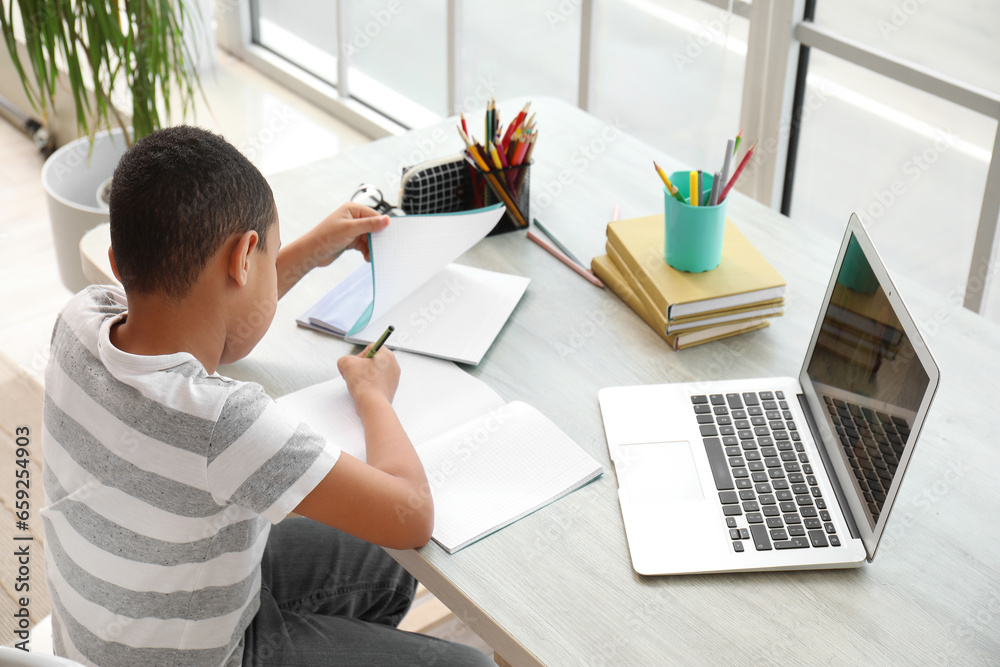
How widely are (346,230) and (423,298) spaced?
0.48ft

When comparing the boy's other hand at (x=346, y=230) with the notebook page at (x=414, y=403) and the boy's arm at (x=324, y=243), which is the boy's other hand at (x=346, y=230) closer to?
the boy's arm at (x=324, y=243)

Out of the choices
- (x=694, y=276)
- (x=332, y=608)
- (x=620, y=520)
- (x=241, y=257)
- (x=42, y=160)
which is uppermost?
(x=241, y=257)

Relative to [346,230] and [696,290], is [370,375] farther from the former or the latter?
[696,290]

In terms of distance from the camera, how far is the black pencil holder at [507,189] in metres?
1.49

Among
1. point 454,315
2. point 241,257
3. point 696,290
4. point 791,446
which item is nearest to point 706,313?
point 696,290

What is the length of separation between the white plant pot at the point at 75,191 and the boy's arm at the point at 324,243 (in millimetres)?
1088

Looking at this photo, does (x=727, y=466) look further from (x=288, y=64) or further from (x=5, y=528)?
(x=288, y=64)

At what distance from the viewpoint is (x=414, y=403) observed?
1199mm

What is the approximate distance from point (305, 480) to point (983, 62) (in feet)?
5.08

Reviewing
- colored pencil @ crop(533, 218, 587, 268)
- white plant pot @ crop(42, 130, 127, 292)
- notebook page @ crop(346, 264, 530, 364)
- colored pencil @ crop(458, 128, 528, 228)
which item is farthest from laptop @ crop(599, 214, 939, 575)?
white plant pot @ crop(42, 130, 127, 292)

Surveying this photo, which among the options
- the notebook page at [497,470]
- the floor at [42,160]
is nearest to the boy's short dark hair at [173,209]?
the notebook page at [497,470]

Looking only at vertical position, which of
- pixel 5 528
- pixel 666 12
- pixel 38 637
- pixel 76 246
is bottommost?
pixel 5 528

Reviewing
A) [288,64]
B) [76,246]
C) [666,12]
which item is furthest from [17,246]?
[666,12]

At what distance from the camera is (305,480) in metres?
0.94
